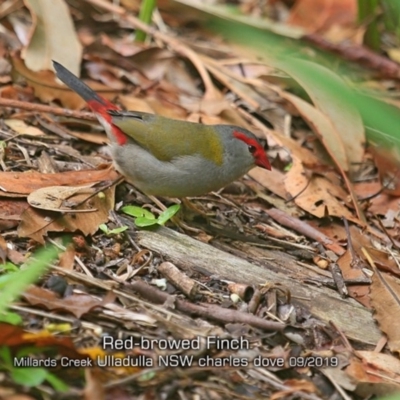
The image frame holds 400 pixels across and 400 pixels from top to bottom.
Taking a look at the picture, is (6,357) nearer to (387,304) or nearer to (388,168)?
(387,304)

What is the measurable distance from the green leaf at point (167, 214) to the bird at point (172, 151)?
163 mm

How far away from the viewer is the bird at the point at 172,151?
404 centimetres

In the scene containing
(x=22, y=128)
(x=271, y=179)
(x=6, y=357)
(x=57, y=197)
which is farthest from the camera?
(x=271, y=179)

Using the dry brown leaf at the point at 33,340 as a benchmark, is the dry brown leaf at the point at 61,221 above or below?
below

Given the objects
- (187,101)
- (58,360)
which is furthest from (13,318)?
(187,101)

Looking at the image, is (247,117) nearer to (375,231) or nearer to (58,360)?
(375,231)

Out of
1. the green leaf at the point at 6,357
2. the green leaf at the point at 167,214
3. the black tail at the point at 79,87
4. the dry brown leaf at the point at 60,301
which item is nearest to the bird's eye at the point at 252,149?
the green leaf at the point at 167,214

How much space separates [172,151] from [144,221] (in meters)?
0.54

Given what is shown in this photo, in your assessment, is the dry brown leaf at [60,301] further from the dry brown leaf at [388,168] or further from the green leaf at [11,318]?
the dry brown leaf at [388,168]

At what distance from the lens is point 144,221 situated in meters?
3.78

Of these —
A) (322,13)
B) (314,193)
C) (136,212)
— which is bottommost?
(136,212)

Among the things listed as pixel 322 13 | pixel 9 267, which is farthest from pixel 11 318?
pixel 322 13

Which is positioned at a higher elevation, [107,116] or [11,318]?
[107,116]

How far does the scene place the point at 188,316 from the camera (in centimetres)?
310
